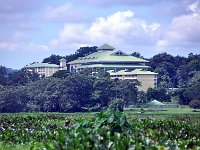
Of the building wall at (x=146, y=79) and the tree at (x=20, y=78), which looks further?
the building wall at (x=146, y=79)

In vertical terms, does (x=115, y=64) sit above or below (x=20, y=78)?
above

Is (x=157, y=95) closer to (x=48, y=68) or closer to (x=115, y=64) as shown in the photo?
(x=115, y=64)

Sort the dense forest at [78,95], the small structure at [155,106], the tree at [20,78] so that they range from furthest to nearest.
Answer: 1. the tree at [20,78]
2. the small structure at [155,106]
3. the dense forest at [78,95]

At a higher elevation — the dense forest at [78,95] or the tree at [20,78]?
the tree at [20,78]

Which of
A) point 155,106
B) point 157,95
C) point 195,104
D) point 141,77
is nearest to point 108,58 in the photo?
point 141,77

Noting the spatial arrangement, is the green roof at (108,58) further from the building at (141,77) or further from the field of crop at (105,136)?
the field of crop at (105,136)

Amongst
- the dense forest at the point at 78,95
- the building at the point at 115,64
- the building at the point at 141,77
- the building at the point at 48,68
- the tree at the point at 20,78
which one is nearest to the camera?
the dense forest at the point at 78,95

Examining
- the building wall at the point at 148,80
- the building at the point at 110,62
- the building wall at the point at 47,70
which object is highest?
the building at the point at 110,62

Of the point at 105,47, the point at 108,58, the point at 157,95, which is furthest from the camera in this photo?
the point at 105,47

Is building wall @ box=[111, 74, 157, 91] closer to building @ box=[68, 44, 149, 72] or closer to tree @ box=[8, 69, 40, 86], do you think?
building @ box=[68, 44, 149, 72]

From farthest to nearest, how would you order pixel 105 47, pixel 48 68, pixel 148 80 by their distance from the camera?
pixel 105 47 → pixel 48 68 → pixel 148 80

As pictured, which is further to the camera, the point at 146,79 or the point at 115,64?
the point at 115,64

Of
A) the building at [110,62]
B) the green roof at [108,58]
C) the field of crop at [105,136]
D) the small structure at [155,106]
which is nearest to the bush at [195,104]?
the small structure at [155,106]

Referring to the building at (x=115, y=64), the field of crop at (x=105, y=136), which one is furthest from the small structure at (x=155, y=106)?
the field of crop at (x=105, y=136)
